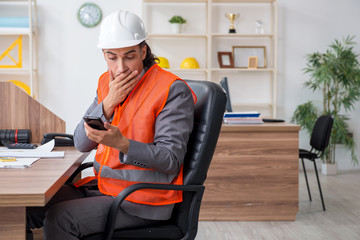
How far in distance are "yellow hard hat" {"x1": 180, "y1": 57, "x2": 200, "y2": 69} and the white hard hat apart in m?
3.72

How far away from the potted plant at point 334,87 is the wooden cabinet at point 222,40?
43 cm

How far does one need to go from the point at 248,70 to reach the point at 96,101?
383cm

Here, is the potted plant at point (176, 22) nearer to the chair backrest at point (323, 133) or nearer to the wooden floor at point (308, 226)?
the chair backrest at point (323, 133)

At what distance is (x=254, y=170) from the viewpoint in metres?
3.11

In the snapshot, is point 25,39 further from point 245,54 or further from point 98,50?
point 245,54

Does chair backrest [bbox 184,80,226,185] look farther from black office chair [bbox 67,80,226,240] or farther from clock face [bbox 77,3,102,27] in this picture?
clock face [bbox 77,3,102,27]

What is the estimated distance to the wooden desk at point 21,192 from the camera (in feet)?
3.57

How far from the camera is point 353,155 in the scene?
5.39 metres

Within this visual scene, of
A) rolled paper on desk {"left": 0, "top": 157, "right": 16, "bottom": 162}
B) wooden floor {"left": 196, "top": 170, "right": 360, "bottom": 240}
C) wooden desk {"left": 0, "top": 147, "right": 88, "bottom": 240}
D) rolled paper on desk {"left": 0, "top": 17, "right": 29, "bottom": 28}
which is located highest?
rolled paper on desk {"left": 0, "top": 17, "right": 29, "bottom": 28}

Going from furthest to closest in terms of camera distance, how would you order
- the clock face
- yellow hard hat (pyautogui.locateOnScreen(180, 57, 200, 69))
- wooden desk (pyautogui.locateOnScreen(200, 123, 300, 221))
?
the clock face
yellow hard hat (pyautogui.locateOnScreen(180, 57, 200, 69))
wooden desk (pyautogui.locateOnScreen(200, 123, 300, 221))

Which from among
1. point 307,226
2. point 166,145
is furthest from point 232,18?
point 166,145

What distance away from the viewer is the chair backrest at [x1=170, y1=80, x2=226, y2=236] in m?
1.53

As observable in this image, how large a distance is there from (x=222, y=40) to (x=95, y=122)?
436 cm

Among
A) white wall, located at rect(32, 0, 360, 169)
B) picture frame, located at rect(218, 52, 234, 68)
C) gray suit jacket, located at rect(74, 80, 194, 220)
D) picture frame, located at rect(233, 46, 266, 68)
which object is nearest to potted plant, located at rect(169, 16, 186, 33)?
white wall, located at rect(32, 0, 360, 169)
